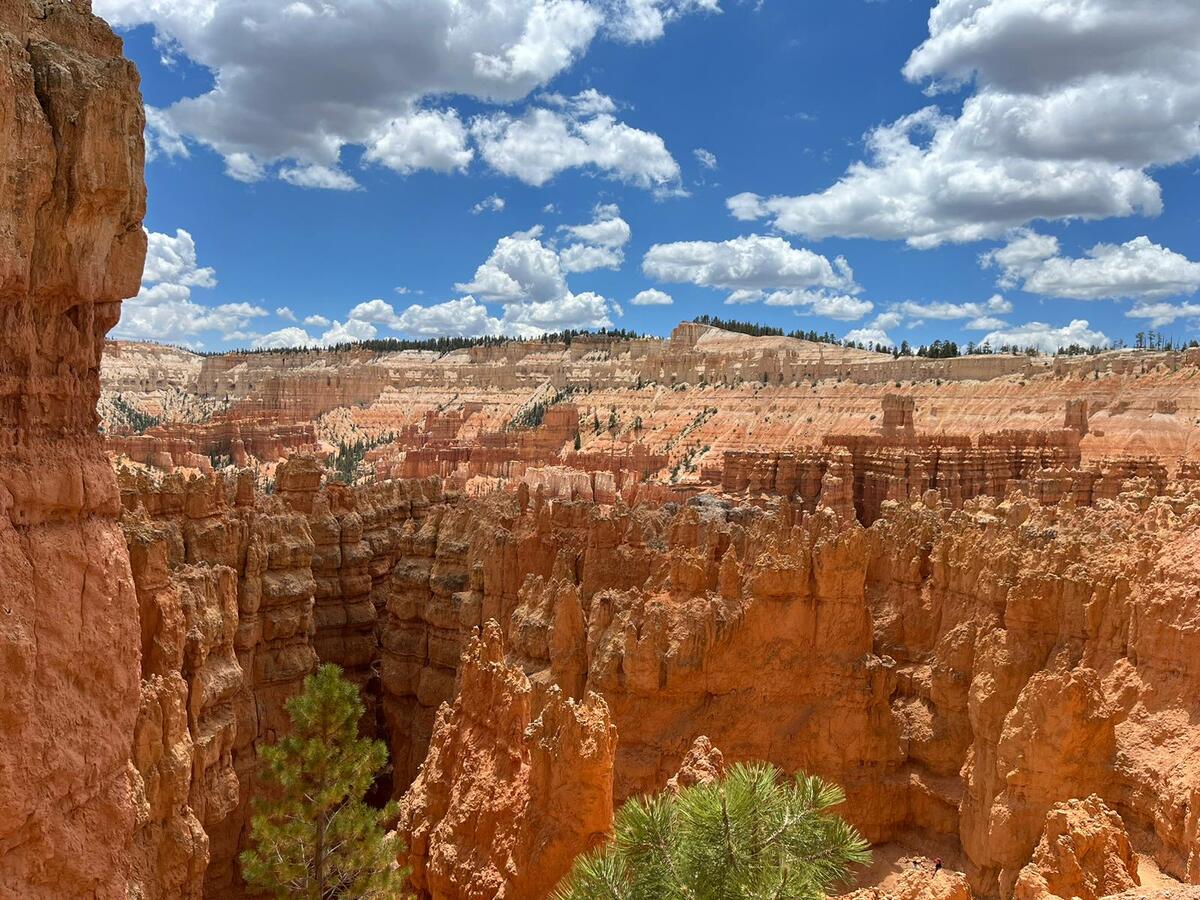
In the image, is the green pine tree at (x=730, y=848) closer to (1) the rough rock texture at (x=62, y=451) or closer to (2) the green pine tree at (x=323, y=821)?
(1) the rough rock texture at (x=62, y=451)

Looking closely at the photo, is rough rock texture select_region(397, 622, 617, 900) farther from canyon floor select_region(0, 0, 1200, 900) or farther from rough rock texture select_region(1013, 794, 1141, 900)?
A: rough rock texture select_region(1013, 794, 1141, 900)

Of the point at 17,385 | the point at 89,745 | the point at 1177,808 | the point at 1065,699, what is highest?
the point at 17,385

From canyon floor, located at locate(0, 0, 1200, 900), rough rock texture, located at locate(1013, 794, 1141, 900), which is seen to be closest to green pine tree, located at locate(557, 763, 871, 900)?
canyon floor, located at locate(0, 0, 1200, 900)

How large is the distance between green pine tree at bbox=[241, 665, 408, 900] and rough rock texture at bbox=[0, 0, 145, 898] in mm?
3719

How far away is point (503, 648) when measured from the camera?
15.0 metres

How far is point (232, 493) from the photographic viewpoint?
18.4 metres

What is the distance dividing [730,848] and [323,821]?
6.57m

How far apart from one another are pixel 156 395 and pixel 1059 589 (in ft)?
517

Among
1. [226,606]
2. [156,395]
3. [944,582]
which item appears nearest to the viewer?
[226,606]

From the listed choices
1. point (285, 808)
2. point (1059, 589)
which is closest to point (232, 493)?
point (285, 808)

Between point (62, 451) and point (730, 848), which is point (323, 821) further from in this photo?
point (730, 848)

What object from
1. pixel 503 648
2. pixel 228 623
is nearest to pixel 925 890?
pixel 228 623

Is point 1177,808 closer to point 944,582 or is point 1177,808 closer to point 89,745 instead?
point 944,582

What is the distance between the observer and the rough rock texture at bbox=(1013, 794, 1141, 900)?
6.93 meters
